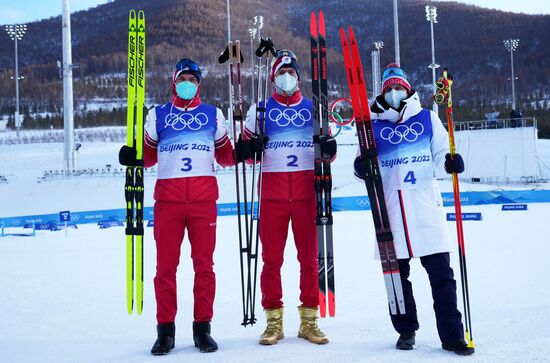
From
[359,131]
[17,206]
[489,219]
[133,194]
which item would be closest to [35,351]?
[133,194]

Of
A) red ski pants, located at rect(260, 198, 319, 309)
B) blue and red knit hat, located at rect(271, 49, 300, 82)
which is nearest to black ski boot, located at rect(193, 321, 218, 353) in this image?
red ski pants, located at rect(260, 198, 319, 309)

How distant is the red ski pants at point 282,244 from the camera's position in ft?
11.7

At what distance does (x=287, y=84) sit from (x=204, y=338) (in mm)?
1698

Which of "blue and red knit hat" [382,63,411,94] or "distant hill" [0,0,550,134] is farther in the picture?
"distant hill" [0,0,550,134]

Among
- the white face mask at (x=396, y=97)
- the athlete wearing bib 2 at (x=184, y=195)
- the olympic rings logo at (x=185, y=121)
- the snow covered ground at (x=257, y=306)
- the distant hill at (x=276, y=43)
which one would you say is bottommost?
the snow covered ground at (x=257, y=306)

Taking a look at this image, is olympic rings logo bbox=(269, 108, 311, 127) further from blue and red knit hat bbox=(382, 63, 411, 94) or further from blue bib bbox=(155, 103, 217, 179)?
blue and red knit hat bbox=(382, 63, 411, 94)

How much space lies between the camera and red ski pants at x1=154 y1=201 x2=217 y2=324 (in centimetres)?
346

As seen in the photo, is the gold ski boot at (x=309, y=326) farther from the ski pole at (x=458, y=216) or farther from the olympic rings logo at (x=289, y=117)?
the olympic rings logo at (x=289, y=117)

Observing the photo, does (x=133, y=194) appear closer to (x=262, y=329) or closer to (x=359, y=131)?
(x=262, y=329)

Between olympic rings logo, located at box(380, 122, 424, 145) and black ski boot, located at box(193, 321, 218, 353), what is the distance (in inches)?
63.2

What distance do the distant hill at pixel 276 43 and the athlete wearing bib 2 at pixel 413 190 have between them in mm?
67811

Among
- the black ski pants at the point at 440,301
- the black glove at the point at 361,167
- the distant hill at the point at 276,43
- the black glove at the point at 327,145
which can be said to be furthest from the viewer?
the distant hill at the point at 276,43

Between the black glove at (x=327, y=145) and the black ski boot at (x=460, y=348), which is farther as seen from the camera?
the black glove at (x=327, y=145)

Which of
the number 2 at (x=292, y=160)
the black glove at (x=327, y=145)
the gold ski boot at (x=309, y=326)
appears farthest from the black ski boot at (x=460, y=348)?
the number 2 at (x=292, y=160)
